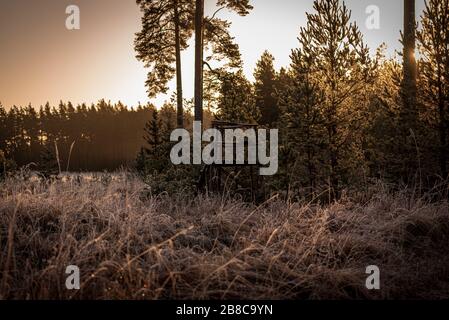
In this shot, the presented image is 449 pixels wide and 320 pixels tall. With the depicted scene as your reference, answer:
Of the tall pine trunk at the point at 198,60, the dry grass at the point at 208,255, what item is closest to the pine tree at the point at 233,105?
the tall pine trunk at the point at 198,60

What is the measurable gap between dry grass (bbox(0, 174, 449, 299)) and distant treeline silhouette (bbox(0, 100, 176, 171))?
79.8 m

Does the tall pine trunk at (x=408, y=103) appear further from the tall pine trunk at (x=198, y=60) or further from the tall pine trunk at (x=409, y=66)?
the tall pine trunk at (x=198, y=60)

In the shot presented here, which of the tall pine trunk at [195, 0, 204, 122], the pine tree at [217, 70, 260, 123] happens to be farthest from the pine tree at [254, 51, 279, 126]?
the tall pine trunk at [195, 0, 204, 122]

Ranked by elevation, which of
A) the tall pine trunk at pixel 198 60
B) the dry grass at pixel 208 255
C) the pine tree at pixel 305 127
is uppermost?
the tall pine trunk at pixel 198 60

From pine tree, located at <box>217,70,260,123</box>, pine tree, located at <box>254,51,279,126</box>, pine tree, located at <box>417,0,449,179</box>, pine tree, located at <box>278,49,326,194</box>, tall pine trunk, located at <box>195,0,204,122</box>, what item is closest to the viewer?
pine tree, located at <box>417,0,449,179</box>

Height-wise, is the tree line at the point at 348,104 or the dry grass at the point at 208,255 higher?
the tree line at the point at 348,104

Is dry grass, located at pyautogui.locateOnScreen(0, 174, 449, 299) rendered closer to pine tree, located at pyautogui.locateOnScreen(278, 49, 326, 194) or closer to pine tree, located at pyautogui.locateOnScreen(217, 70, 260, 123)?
pine tree, located at pyautogui.locateOnScreen(278, 49, 326, 194)

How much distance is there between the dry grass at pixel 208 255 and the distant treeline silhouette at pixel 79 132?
3142 inches

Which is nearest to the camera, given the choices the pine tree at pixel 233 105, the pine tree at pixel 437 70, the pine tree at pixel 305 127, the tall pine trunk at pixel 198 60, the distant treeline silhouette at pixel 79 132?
the pine tree at pixel 437 70

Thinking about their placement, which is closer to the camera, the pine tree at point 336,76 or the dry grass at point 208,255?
the dry grass at point 208,255

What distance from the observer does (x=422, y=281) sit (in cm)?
367

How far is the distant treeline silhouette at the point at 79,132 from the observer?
3233 inches

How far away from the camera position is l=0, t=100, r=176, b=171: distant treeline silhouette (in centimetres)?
8212
